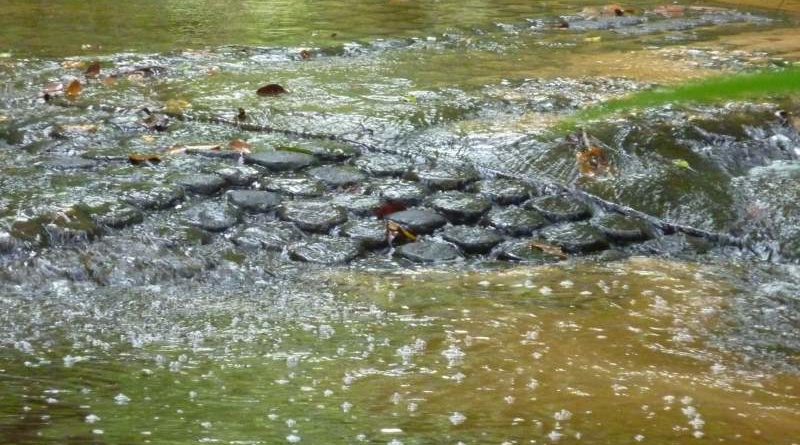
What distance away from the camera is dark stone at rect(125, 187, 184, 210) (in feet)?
15.6

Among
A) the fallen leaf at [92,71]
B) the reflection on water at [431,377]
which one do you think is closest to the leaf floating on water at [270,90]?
the fallen leaf at [92,71]

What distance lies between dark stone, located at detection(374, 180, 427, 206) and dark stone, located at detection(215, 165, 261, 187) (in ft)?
Answer: 1.92

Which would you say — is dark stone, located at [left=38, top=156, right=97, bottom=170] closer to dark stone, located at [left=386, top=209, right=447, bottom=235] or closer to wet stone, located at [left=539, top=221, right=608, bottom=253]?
dark stone, located at [left=386, top=209, right=447, bottom=235]

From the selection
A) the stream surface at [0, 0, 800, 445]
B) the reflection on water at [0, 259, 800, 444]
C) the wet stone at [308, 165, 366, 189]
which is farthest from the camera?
the wet stone at [308, 165, 366, 189]

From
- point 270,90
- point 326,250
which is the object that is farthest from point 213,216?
point 270,90

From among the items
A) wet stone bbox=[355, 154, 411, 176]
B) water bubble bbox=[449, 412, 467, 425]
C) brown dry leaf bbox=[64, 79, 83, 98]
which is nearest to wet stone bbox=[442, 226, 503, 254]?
wet stone bbox=[355, 154, 411, 176]

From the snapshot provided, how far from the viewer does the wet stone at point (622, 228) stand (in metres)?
4.90

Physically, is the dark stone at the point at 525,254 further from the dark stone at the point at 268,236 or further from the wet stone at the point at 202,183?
the wet stone at the point at 202,183

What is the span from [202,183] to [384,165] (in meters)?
0.90

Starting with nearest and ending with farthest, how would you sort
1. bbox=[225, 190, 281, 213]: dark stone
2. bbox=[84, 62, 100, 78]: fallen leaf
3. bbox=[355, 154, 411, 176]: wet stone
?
bbox=[225, 190, 281, 213]: dark stone < bbox=[355, 154, 411, 176]: wet stone < bbox=[84, 62, 100, 78]: fallen leaf

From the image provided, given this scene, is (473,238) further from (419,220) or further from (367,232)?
(367,232)

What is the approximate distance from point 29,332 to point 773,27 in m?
7.14

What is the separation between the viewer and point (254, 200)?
494 centimetres

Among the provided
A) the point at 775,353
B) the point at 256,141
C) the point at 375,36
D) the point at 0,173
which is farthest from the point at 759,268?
the point at 375,36
